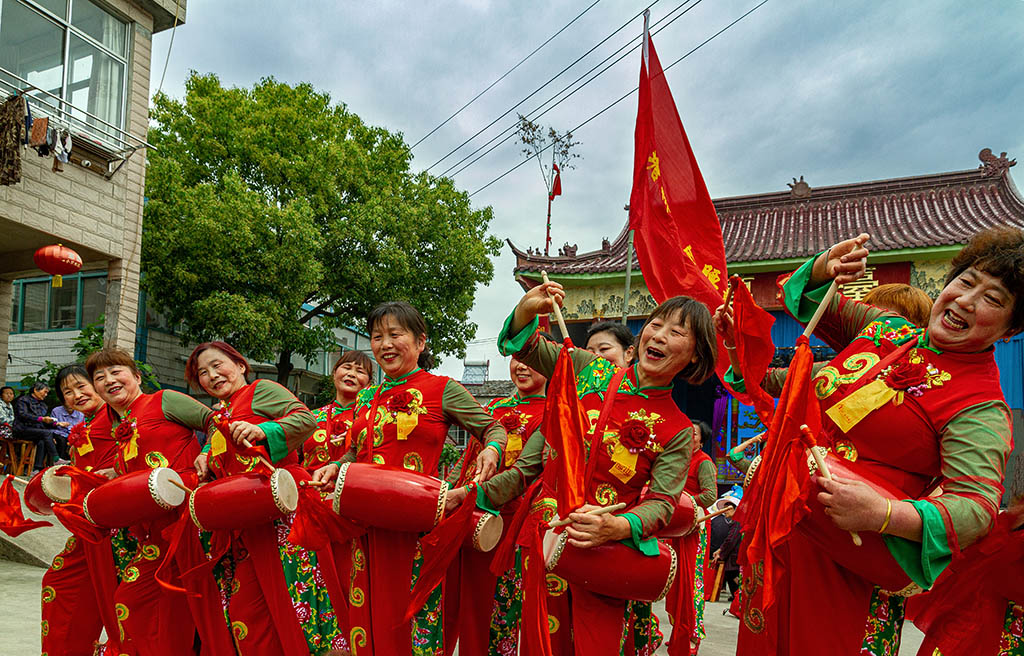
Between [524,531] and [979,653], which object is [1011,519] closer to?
[979,653]

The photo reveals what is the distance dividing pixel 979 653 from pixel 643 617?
974mm

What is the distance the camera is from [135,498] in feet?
10.7

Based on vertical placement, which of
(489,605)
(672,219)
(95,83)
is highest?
(95,83)

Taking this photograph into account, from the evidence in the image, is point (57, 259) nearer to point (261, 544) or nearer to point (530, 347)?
point (261, 544)

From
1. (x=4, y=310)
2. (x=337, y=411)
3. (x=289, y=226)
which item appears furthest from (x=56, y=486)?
(x=289, y=226)

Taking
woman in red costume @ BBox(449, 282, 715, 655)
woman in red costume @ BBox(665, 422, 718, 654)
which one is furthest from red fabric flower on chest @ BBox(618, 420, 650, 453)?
woman in red costume @ BBox(665, 422, 718, 654)

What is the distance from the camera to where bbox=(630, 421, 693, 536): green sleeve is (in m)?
2.32

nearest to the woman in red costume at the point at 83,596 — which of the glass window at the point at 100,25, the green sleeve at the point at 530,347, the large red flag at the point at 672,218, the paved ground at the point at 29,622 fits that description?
the paved ground at the point at 29,622

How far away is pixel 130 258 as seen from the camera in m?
→ 10.4

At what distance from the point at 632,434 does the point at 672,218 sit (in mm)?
1259

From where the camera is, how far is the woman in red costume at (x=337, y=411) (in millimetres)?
4566

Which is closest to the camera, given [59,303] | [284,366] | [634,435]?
[634,435]

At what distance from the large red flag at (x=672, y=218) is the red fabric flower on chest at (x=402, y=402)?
3.61 ft

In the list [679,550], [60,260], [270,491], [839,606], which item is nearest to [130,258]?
[60,260]
